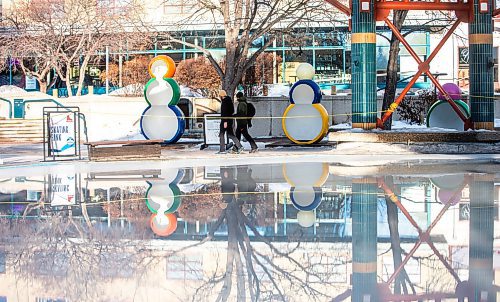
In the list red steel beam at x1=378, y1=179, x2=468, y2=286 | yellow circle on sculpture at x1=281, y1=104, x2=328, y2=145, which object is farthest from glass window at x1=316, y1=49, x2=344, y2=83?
red steel beam at x1=378, y1=179, x2=468, y2=286

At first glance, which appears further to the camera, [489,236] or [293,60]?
[293,60]

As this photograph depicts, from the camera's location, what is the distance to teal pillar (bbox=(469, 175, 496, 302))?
7.37 m

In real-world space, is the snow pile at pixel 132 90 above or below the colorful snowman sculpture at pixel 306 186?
above

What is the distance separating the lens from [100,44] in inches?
1633

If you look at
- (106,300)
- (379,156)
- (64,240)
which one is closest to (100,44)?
(379,156)

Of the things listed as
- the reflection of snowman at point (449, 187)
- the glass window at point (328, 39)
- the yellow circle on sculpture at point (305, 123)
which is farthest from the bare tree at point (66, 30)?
the reflection of snowman at point (449, 187)

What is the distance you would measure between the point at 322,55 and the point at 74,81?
15.0 m

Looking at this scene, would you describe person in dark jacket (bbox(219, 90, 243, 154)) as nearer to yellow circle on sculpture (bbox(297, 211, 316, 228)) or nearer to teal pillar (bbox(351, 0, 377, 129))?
teal pillar (bbox(351, 0, 377, 129))

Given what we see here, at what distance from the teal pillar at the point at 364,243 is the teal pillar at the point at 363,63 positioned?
30.7 feet

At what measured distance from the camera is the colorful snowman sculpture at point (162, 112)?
95.4 ft

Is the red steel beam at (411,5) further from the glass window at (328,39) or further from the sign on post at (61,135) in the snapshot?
the glass window at (328,39)

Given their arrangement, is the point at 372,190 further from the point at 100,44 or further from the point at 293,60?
the point at 293,60

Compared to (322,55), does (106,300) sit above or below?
below

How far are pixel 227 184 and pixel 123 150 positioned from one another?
23.5 feet
